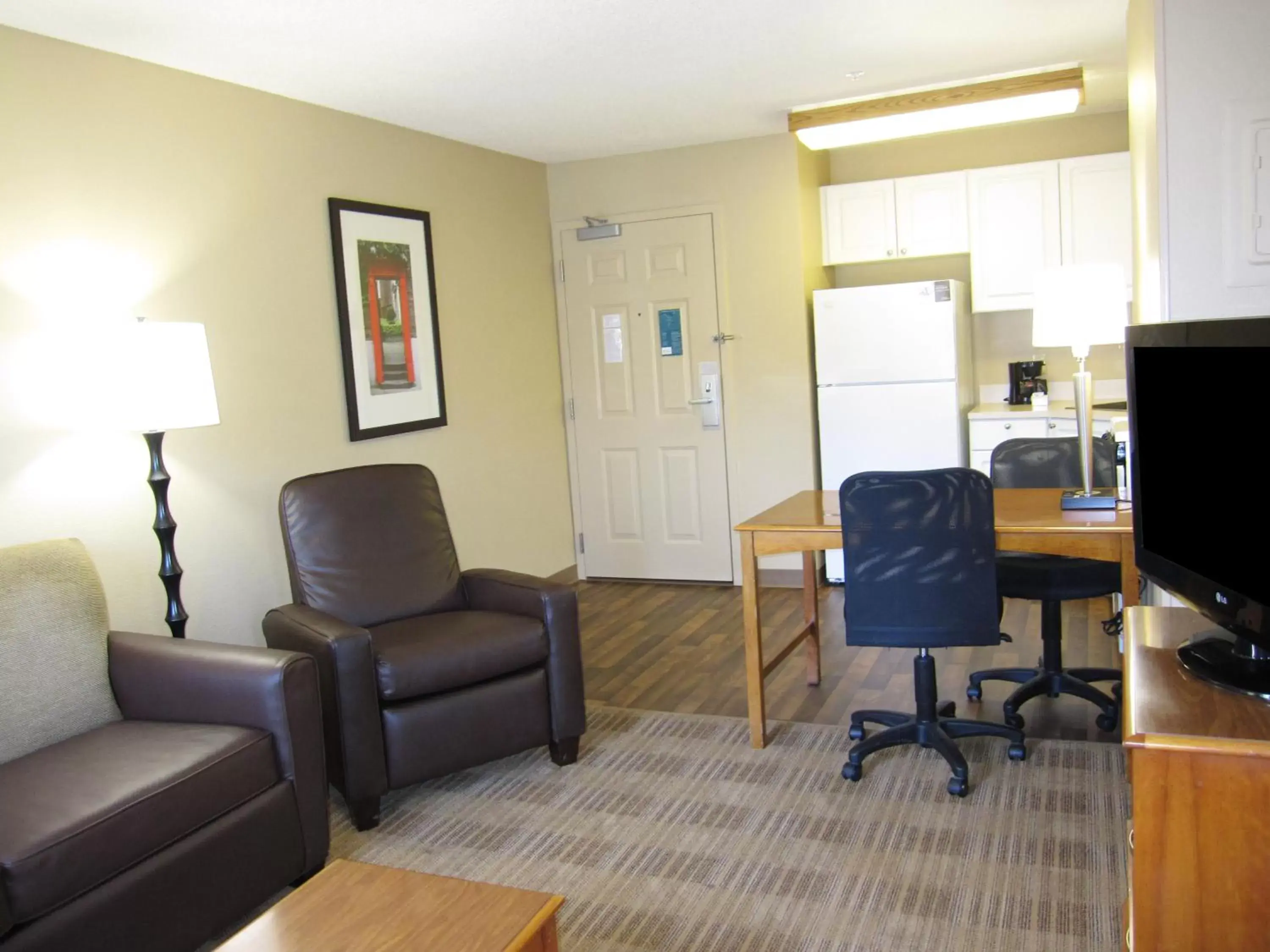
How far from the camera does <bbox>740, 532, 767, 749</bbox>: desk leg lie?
11.0ft

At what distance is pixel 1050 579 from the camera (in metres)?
3.38

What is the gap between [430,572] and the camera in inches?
144

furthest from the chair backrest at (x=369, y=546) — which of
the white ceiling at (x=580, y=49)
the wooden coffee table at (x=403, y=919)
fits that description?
the wooden coffee table at (x=403, y=919)

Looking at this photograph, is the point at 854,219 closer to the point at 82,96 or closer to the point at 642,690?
the point at 642,690

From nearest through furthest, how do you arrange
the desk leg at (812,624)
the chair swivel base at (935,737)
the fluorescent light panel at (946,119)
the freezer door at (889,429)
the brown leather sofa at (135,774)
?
the brown leather sofa at (135,774) → the chair swivel base at (935,737) → the desk leg at (812,624) → the fluorescent light panel at (946,119) → the freezer door at (889,429)

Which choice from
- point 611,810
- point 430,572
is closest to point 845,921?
point 611,810

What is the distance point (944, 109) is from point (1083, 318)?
1906mm

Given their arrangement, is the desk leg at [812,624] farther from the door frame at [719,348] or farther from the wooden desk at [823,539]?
the door frame at [719,348]

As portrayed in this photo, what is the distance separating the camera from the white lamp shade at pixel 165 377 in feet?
9.48

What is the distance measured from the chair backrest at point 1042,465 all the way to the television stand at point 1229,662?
1862 mm

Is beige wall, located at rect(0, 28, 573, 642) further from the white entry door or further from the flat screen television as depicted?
the flat screen television

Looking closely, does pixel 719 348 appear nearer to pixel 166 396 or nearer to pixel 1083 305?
pixel 1083 305

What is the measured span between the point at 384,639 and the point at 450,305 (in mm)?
2089

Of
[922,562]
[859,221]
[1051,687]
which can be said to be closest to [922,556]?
[922,562]
